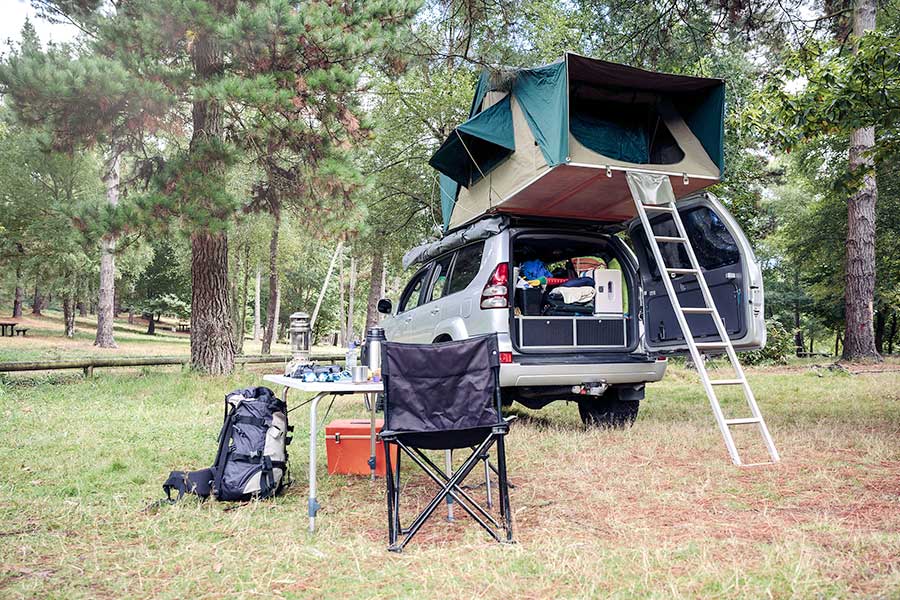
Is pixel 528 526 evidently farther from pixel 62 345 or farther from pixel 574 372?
pixel 62 345

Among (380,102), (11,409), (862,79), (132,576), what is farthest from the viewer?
(380,102)

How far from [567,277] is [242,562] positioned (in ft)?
13.7

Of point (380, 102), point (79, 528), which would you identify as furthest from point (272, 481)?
point (380, 102)

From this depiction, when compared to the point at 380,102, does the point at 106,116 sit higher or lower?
lower

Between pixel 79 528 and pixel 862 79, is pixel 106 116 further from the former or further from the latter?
pixel 862 79

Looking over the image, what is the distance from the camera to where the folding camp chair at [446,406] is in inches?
120

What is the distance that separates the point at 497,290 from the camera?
4.99 m

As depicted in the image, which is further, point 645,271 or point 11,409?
point 11,409

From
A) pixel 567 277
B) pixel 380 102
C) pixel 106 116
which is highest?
pixel 380 102

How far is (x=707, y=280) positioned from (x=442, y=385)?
2.98m

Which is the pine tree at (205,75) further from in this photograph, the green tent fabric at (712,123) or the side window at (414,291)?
the green tent fabric at (712,123)

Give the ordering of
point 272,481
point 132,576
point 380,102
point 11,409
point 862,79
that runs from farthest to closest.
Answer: point 380,102
point 11,409
point 862,79
point 272,481
point 132,576

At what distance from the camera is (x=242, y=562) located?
2.72m

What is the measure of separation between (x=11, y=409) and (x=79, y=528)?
512 cm
